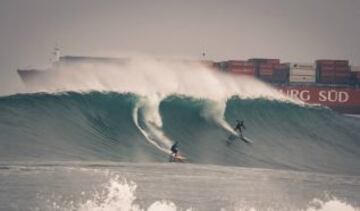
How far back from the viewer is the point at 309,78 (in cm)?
10912

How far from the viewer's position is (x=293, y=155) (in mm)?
46875

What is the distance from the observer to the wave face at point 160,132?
127ft

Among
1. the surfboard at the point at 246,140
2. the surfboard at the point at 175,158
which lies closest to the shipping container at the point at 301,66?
the surfboard at the point at 246,140

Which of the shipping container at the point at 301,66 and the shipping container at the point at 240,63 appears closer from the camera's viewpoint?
the shipping container at the point at 240,63

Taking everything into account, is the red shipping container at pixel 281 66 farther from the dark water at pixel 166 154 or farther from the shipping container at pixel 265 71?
the dark water at pixel 166 154

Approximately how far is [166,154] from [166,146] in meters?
1.57

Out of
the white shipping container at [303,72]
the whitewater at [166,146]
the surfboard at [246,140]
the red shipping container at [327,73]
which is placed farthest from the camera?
the white shipping container at [303,72]

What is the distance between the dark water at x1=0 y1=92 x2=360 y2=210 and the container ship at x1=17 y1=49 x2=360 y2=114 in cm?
4617

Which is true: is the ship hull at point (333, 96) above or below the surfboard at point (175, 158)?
above

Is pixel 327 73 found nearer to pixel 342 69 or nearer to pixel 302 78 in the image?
pixel 342 69

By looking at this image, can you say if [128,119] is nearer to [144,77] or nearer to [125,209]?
[144,77]

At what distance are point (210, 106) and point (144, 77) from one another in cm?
879

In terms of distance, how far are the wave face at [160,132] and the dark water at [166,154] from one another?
0.07 m

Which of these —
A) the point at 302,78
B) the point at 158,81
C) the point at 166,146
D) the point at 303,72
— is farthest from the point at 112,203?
→ the point at 303,72
